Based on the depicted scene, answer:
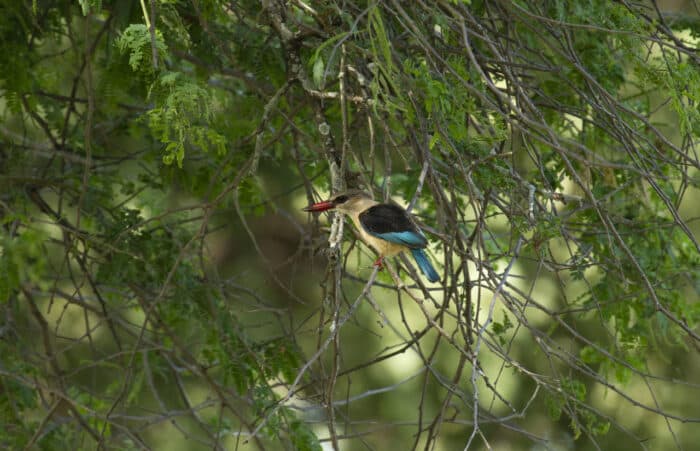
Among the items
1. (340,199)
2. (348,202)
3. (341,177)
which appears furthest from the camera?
(348,202)

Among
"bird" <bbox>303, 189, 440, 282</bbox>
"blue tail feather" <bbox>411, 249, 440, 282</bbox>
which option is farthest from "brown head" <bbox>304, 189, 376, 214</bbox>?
"blue tail feather" <bbox>411, 249, 440, 282</bbox>

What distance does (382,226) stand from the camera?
136 inches

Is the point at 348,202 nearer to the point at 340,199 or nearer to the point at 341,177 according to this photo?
the point at 340,199

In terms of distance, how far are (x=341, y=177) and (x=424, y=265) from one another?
660 millimetres

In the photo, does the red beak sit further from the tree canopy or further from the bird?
the tree canopy

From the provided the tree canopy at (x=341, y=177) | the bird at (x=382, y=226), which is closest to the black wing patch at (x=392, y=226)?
the bird at (x=382, y=226)

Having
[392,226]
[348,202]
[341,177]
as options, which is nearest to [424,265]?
[392,226]

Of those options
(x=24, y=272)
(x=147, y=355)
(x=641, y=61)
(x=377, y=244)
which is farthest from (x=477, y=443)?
(x=24, y=272)

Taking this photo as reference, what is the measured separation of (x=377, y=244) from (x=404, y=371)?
303cm

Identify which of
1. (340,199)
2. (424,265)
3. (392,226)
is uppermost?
(340,199)

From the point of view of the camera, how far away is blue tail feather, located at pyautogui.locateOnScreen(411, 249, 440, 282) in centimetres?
340

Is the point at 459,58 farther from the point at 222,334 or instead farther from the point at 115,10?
the point at 222,334

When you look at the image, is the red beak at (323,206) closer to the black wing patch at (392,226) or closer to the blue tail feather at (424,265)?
the black wing patch at (392,226)

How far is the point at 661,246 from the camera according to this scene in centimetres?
394
